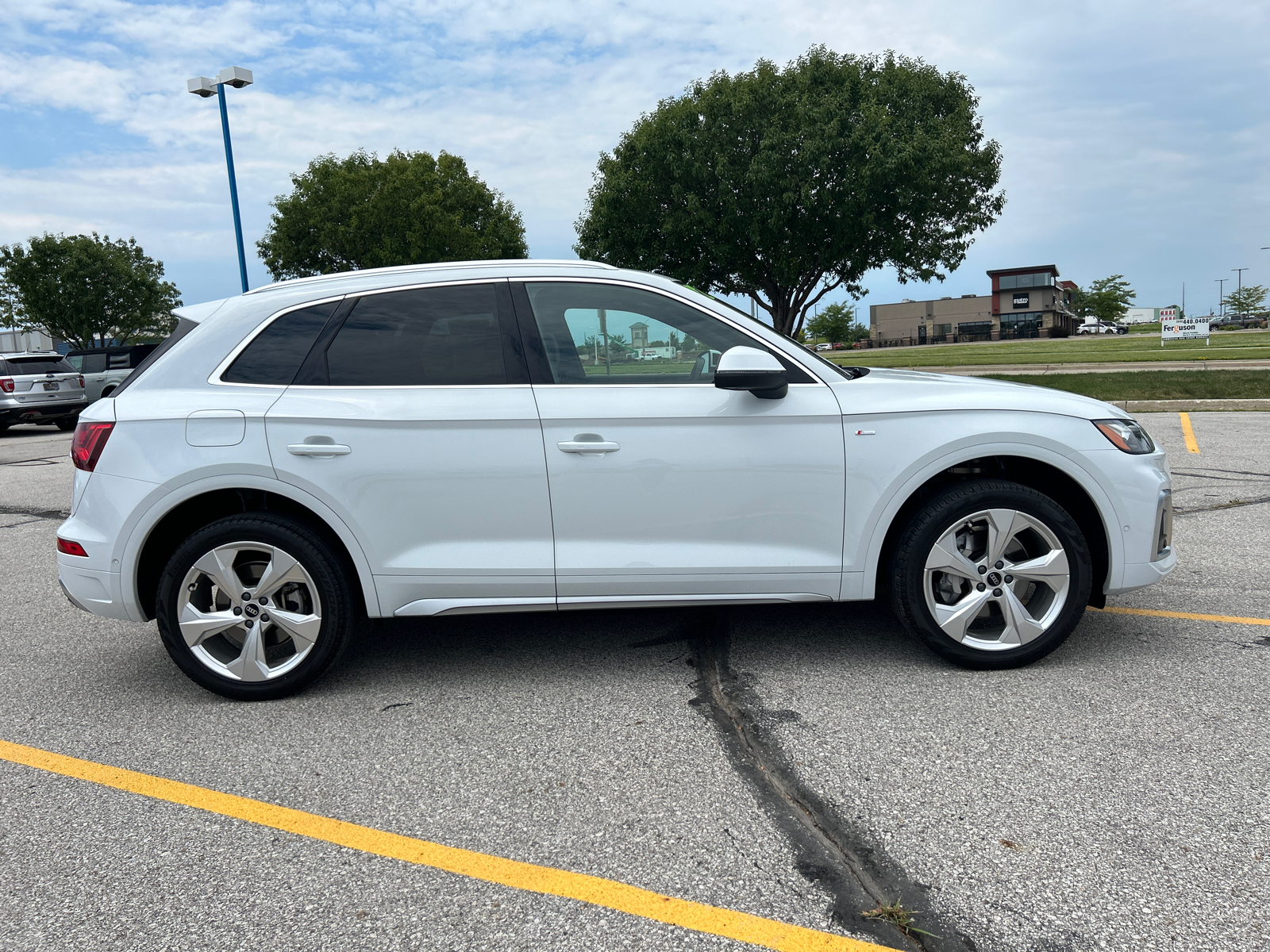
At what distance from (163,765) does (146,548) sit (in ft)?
3.23

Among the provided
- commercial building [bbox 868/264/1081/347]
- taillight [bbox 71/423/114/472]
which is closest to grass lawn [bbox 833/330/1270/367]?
taillight [bbox 71/423/114/472]

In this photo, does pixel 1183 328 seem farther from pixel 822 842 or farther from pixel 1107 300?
pixel 1107 300

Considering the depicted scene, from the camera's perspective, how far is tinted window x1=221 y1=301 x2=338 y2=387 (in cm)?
381

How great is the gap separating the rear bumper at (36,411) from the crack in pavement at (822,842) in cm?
1918

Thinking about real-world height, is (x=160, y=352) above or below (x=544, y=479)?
above

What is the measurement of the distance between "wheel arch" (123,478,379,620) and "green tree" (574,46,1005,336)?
20.4 m

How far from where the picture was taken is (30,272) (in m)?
46.5

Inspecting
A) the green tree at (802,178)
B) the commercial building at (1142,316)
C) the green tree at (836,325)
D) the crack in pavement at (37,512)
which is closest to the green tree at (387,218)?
the green tree at (802,178)

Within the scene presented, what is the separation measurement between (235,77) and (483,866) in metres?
21.2

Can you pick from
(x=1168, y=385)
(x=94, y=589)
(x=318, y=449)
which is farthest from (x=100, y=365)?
(x=1168, y=385)

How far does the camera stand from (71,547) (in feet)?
12.6

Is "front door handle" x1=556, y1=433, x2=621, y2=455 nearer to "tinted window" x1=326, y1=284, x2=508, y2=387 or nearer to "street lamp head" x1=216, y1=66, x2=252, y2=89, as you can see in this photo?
"tinted window" x1=326, y1=284, x2=508, y2=387

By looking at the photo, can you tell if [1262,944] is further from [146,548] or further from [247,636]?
[146,548]

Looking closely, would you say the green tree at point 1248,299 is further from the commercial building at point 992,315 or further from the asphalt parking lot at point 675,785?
the asphalt parking lot at point 675,785
